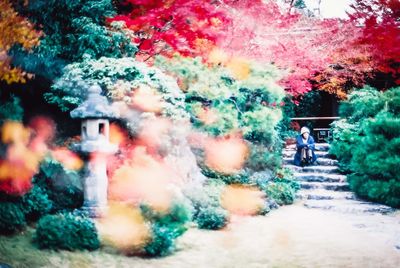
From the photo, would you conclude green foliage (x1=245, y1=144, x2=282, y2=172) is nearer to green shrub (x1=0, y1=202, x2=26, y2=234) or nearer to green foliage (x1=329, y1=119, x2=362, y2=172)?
green foliage (x1=329, y1=119, x2=362, y2=172)

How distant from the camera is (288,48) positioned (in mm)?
14219

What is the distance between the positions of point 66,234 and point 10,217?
46.3 inches

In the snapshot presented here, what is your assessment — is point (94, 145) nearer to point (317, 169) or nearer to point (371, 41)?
point (317, 169)

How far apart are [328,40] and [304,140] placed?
426 cm

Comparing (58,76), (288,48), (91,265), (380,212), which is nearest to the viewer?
(91,265)

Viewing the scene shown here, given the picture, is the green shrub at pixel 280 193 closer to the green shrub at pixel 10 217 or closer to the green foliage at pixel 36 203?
the green foliage at pixel 36 203

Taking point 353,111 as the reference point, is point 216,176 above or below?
below

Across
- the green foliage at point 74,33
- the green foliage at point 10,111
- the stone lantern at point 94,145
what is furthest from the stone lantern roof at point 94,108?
the green foliage at point 74,33

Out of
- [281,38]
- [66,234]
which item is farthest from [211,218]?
[281,38]

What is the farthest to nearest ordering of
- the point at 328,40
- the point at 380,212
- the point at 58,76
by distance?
1. the point at 328,40
2. the point at 380,212
3. the point at 58,76

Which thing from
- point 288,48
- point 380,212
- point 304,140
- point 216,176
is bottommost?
point 380,212

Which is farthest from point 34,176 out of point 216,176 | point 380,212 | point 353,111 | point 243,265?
point 353,111

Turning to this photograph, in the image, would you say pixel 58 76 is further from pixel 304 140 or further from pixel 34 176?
pixel 304 140

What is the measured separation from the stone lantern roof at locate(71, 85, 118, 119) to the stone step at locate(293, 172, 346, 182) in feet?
26.1
